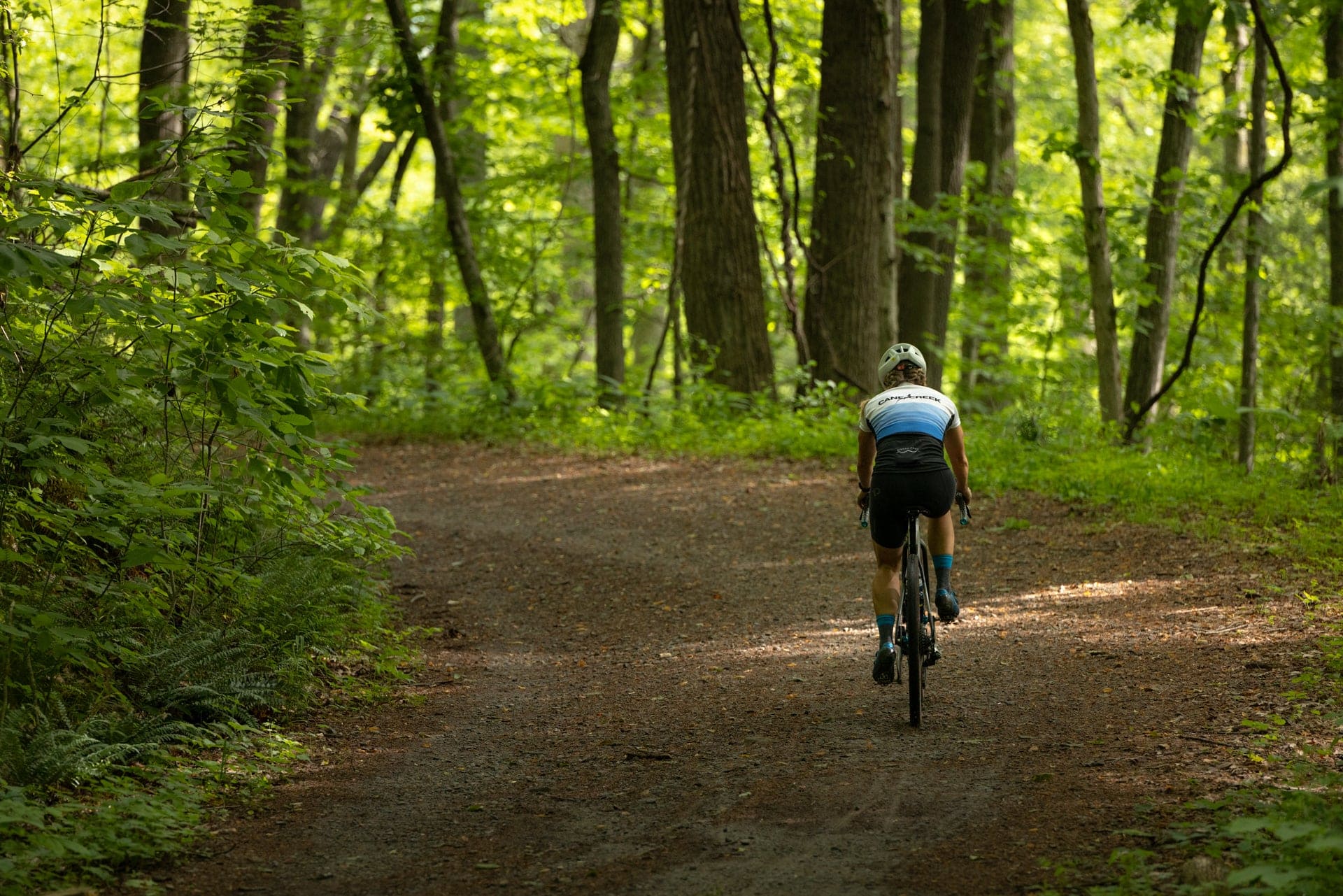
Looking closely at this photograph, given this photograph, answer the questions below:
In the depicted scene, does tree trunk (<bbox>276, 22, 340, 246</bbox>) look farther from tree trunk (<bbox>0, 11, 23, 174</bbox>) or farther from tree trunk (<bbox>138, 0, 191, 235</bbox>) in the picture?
tree trunk (<bbox>0, 11, 23, 174</bbox>)

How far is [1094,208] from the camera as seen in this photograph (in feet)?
45.5

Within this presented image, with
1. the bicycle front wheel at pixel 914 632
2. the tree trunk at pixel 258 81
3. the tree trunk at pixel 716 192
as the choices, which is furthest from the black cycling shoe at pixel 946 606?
the tree trunk at pixel 716 192

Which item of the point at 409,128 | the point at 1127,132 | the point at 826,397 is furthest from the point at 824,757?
the point at 1127,132

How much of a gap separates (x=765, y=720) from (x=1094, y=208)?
31.6ft

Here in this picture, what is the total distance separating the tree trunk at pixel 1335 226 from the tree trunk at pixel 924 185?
5.08 meters

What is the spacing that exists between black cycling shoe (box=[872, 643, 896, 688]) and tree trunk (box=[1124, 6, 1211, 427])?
8.58 meters

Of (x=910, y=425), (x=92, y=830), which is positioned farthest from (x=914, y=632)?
(x=92, y=830)

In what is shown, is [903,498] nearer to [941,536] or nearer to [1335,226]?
[941,536]

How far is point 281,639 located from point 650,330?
2416 cm

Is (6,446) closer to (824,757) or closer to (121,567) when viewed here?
(121,567)

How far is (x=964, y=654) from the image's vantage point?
7605 mm

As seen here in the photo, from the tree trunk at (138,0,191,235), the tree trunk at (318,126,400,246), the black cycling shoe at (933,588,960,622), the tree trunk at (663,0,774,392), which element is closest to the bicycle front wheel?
the black cycling shoe at (933,588,960,622)

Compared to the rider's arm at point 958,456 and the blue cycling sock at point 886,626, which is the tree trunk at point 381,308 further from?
the blue cycling sock at point 886,626

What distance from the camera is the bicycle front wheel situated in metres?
5.95
